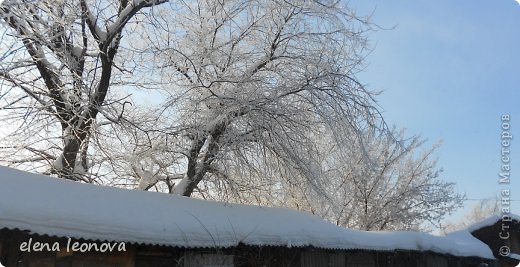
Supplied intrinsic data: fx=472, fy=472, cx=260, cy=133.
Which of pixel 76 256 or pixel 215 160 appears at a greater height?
pixel 215 160

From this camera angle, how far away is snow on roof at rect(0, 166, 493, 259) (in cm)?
540

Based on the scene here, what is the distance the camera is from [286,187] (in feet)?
36.3

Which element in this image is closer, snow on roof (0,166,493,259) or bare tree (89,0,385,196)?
snow on roof (0,166,493,259)

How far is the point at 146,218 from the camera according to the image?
6.69 metres

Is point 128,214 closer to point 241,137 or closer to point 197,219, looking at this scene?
point 197,219

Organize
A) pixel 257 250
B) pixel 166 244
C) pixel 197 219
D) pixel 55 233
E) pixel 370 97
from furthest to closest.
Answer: pixel 370 97, pixel 257 250, pixel 197 219, pixel 166 244, pixel 55 233

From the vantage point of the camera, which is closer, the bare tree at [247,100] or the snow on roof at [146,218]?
the snow on roof at [146,218]

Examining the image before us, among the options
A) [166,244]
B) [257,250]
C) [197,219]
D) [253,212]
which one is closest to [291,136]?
[253,212]

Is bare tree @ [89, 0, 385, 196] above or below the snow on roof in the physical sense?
above

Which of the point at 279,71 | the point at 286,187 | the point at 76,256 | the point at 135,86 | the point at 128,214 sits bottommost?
the point at 76,256

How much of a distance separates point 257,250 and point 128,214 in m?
2.92

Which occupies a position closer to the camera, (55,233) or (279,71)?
(55,233)

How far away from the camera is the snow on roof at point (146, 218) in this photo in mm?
5398

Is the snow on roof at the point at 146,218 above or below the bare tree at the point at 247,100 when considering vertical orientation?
below
